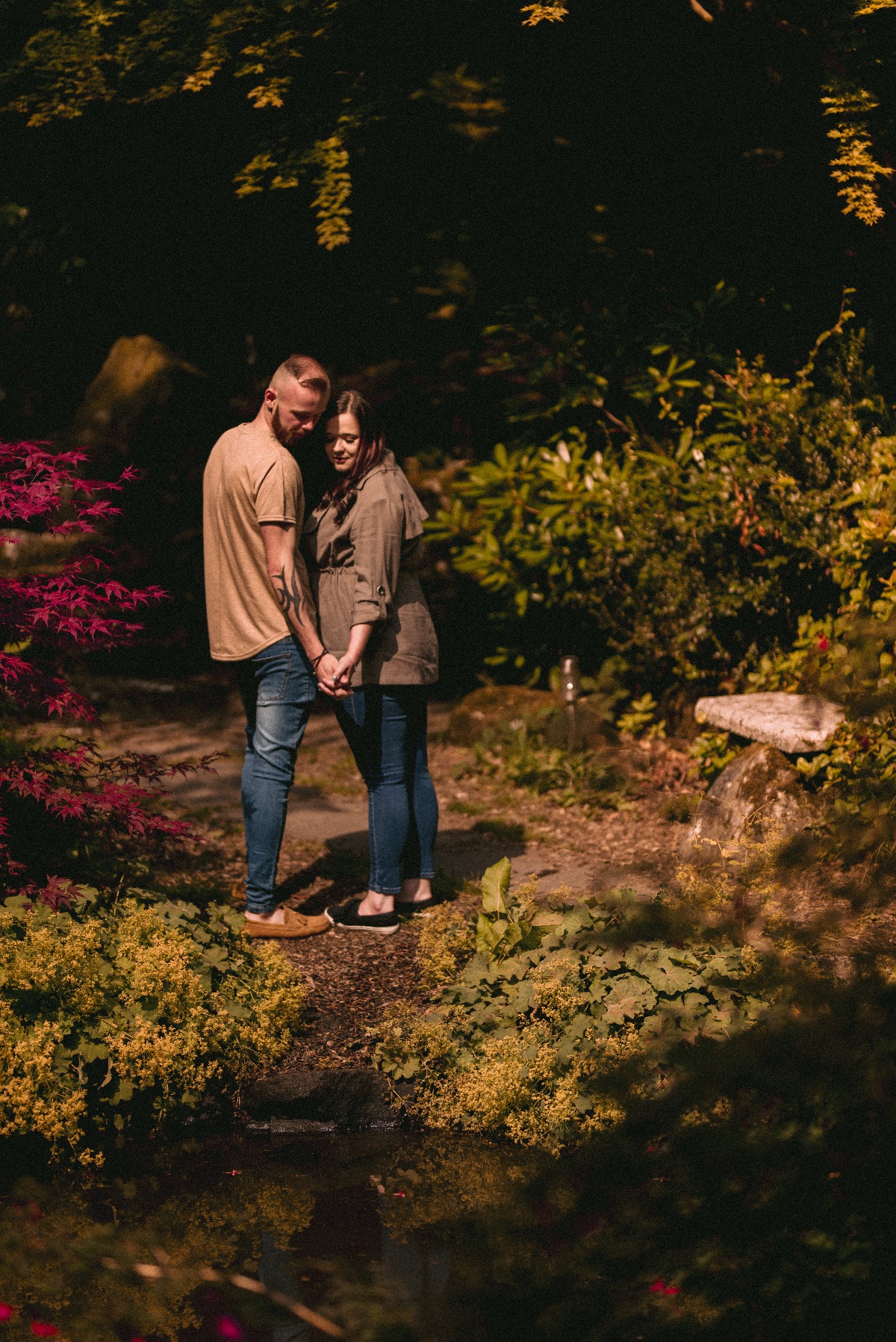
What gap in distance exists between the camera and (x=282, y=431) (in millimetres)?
4012

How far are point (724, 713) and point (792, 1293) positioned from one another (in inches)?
158

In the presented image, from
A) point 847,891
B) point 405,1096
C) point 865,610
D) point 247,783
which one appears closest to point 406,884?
point 247,783

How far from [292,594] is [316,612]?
0.77 feet

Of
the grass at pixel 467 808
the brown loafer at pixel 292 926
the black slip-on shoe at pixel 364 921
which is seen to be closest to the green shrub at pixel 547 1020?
the black slip-on shoe at pixel 364 921

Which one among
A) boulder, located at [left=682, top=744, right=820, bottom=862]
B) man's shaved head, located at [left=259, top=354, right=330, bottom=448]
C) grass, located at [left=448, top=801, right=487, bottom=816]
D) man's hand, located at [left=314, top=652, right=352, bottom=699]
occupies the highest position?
man's shaved head, located at [left=259, top=354, right=330, bottom=448]

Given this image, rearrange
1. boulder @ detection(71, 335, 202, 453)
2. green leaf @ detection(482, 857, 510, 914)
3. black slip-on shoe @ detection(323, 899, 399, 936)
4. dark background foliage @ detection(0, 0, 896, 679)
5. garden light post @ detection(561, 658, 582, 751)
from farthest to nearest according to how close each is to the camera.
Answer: boulder @ detection(71, 335, 202, 453)
garden light post @ detection(561, 658, 582, 751)
dark background foliage @ detection(0, 0, 896, 679)
black slip-on shoe @ detection(323, 899, 399, 936)
green leaf @ detection(482, 857, 510, 914)

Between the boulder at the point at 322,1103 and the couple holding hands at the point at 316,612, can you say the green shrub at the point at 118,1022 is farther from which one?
the couple holding hands at the point at 316,612

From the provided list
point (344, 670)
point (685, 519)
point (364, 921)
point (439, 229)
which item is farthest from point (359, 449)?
point (439, 229)

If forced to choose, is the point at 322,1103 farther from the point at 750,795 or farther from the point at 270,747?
the point at 750,795

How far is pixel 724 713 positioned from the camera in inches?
214

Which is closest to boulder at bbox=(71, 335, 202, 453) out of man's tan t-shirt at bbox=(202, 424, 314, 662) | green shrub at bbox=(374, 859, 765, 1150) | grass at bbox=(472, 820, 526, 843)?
grass at bbox=(472, 820, 526, 843)

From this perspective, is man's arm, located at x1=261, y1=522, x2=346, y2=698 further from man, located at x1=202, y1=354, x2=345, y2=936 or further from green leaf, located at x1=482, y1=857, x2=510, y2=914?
green leaf, located at x1=482, y1=857, x2=510, y2=914

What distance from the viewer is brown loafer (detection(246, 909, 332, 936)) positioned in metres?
4.24

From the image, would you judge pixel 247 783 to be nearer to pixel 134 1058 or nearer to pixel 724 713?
pixel 134 1058
